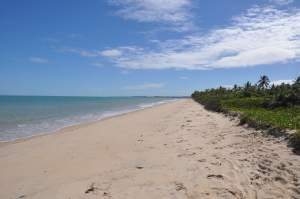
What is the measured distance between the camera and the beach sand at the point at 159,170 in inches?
234

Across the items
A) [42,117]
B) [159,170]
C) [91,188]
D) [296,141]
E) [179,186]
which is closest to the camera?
[179,186]

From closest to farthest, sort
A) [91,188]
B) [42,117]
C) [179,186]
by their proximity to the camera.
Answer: [179,186], [91,188], [42,117]

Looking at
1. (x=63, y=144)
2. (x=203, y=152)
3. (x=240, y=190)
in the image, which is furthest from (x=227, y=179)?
(x=63, y=144)

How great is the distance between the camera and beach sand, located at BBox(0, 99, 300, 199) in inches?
234

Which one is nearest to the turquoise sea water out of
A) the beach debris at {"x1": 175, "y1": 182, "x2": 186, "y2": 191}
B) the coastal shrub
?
the beach debris at {"x1": 175, "y1": 182, "x2": 186, "y2": 191}

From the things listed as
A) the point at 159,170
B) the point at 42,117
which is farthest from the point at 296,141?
the point at 42,117

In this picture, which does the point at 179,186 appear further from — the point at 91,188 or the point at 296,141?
A: the point at 296,141

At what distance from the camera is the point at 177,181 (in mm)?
6508

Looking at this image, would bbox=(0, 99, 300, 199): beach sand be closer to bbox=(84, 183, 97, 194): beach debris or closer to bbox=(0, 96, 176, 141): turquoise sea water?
bbox=(84, 183, 97, 194): beach debris

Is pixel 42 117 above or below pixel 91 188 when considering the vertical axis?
below

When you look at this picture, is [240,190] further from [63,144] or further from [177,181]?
[63,144]

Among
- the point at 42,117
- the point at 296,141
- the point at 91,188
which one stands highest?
the point at 296,141

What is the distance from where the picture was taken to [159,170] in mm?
7496

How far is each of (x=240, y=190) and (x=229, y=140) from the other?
5205 mm
